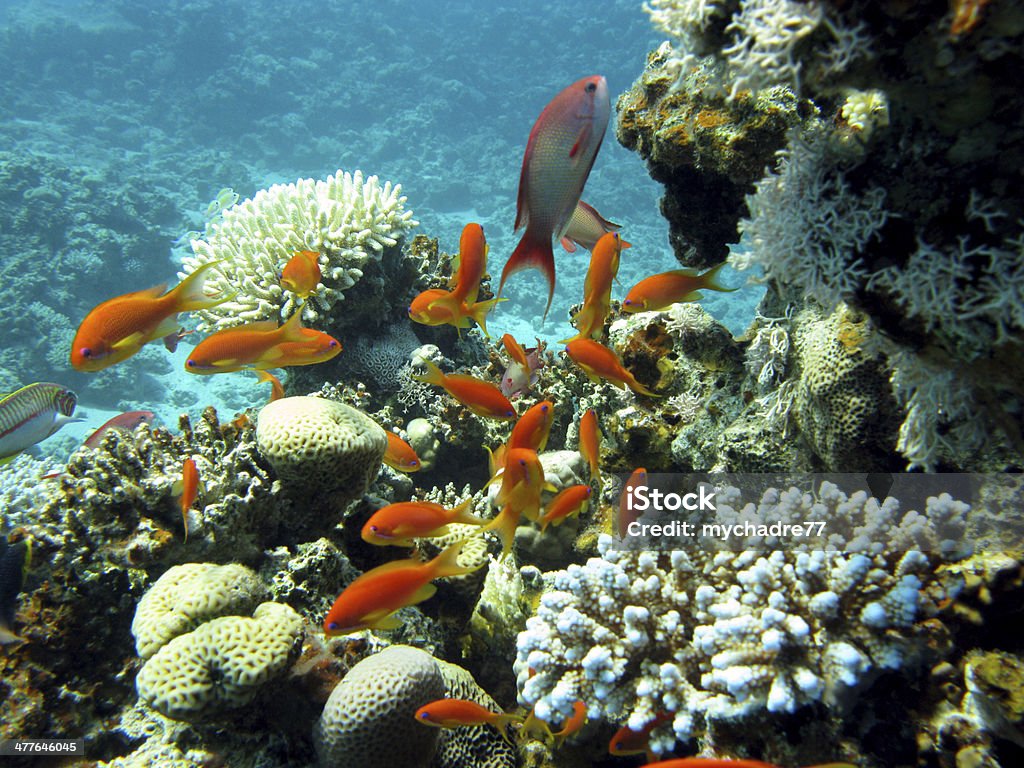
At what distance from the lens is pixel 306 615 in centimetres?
311

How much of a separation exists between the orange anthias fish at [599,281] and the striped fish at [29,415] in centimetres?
410

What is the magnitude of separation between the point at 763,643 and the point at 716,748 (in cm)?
54

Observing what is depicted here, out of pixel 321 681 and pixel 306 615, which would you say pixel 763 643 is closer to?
pixel 321 681

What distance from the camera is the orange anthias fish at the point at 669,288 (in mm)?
2967

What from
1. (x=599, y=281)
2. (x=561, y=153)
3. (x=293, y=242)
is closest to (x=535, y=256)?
(x=561, y=153)

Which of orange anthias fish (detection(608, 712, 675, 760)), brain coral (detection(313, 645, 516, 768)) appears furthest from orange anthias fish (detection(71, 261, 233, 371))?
orange anthias fish (detection(608, 712, 675, 760))

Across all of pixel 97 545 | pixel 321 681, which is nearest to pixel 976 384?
pixel 321 681

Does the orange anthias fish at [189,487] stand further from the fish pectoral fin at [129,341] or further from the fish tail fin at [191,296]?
the fish tail fin at [191,296]

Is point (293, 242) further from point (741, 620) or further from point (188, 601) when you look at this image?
point (741, 620)

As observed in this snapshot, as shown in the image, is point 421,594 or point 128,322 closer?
point 421,594

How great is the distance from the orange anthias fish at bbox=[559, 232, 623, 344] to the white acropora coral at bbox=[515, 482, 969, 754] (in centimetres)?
120

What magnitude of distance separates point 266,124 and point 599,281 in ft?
103

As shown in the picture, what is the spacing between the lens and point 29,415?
3.98 m

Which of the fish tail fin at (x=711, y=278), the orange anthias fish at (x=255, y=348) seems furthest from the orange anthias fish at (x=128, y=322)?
the fish tail fin at (x=711, y=278)
